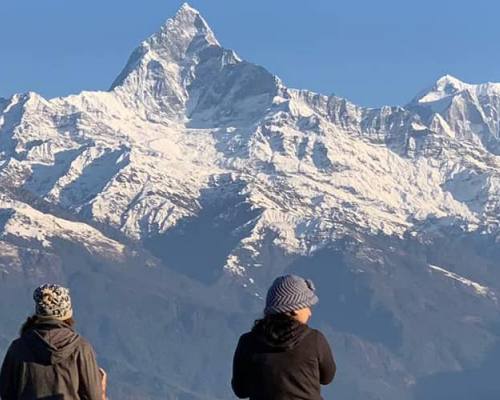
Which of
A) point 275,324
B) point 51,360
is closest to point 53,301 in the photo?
point 51,360

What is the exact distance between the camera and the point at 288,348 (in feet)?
74.2

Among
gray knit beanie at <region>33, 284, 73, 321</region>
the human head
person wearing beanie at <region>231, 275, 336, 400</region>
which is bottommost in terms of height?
gray knit beanie at <region>33, 284, 73, 321</region>

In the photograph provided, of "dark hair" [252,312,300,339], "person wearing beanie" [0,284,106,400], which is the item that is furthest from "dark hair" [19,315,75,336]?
"dark hair" [252,312,300,339]

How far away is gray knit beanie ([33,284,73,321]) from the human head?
2.40 metres

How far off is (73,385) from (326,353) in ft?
10.0

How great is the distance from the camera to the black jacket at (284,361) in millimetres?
22500

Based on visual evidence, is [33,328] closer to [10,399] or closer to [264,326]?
[10,399]

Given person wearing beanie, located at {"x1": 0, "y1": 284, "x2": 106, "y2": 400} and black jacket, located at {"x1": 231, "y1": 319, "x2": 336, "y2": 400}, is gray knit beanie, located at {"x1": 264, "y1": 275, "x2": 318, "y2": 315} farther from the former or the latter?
person wearing beanie, located at {"x1": 0, "y1": 284, "x2": 106, "y2": 400}

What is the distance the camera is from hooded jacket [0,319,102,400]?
2227 cm

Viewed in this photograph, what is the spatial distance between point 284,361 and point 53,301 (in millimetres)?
2873

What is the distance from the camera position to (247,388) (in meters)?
23.0

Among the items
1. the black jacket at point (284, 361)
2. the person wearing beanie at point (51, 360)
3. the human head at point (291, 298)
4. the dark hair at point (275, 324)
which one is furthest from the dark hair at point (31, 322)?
the human head at point (291, 298)

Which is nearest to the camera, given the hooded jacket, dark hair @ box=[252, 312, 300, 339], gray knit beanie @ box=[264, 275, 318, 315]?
the hooded jacket

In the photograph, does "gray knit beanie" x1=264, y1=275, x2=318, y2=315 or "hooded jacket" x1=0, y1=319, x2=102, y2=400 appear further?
"gray knit beanie" x1=264, y1=275, x2=318, y2=315
